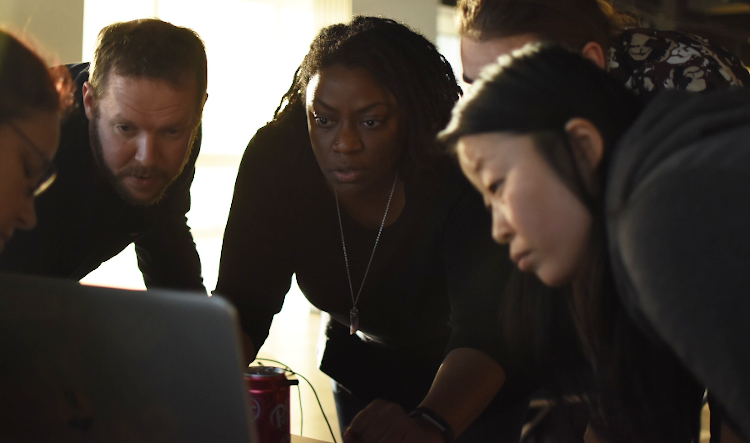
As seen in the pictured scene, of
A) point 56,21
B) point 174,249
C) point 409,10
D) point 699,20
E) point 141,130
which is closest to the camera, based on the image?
point 141,130

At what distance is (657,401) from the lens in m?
0.99

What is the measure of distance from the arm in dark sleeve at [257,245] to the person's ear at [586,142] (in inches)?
27.9

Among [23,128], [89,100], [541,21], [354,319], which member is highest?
[541,21]

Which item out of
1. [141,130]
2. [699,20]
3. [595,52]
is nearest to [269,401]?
[141,130]

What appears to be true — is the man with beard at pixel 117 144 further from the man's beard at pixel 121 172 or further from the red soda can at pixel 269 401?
the red soda can at pixel 269 401

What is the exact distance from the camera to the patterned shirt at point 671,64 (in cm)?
121

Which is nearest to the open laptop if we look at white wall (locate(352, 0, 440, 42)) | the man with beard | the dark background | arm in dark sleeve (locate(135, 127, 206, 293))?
the man with beard

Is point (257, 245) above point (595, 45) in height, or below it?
below

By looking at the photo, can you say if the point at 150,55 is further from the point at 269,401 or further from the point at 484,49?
the point at 269,401

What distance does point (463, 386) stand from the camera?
3.64 feet

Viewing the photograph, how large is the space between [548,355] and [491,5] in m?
0.58

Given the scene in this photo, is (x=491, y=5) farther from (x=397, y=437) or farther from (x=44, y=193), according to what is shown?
(x=44, y=193)

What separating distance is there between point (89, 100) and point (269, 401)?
2.63 feet

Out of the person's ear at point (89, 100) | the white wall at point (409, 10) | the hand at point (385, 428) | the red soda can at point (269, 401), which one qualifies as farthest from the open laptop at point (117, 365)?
the white wall at point (409, 10)
